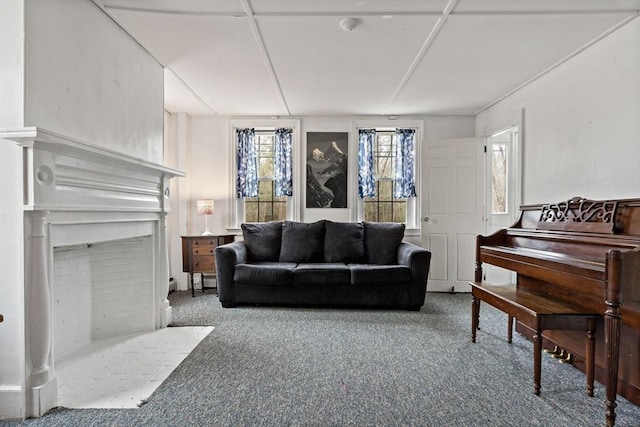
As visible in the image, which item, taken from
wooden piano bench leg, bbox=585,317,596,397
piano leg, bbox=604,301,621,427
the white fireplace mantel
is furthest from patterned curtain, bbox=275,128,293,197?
piano leg, bbox=604,301,621,427

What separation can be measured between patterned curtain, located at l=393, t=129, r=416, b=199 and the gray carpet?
2.00m

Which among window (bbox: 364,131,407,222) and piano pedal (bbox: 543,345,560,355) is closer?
piano pedal (bbox: 543,345,560,355)

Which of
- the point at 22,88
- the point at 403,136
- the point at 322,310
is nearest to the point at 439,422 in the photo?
the point at 322,310

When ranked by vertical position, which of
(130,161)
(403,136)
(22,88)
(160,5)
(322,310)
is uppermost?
(160,5)

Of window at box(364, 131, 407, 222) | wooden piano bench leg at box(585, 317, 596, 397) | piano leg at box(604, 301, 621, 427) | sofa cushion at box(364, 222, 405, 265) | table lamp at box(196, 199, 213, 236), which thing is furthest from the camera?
window at box(364, 131, 407, 222)

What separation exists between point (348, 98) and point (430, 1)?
1.83 metres

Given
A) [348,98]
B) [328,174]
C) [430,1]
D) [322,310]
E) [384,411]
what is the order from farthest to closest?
[328,174] → [348,98] → [322,310] → [430,1] → [384,411]

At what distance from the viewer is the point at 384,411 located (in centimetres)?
169

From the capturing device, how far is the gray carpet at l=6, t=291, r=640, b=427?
64.6 inches

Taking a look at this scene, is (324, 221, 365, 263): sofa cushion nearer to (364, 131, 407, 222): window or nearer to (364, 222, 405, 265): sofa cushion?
(364, 222, 405, 265): sofa cushion

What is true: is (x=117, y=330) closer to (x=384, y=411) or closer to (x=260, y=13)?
(x=384, y=411)

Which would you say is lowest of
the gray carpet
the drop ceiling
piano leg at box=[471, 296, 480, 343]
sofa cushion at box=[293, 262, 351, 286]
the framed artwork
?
the gray carpet

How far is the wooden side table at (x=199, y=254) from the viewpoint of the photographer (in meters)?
4.06

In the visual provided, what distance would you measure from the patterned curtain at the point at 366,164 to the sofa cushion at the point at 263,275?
5.45 ft
